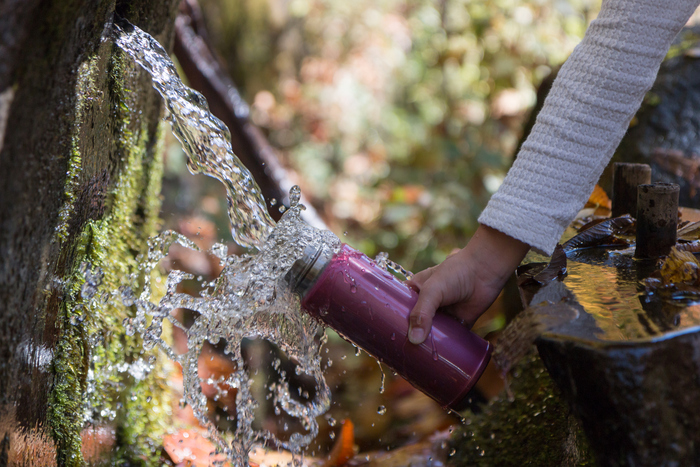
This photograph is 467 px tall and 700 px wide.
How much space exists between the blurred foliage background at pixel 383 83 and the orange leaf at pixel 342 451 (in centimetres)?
221

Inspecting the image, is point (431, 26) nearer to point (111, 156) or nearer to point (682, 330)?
point (111, 156)

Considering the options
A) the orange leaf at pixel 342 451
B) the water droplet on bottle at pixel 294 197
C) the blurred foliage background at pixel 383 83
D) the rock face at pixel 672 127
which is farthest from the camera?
the blurred foliage background at pixel 383 83

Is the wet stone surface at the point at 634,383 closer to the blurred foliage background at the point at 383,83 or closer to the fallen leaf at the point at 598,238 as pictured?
the fallen leaf at the point at 598,238

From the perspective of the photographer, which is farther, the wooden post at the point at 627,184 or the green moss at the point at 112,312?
the wooden post at the point at 627,184

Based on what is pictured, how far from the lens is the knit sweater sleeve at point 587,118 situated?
105 cm

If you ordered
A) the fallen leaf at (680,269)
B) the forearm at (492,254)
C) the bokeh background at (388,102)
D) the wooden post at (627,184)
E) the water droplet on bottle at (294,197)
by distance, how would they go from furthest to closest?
the bokeh background at (388,102) → the wooden post at (627,184) → the water droplet on bottle at (294,197) → the forearm at (492,254) → the fallen leaf at (680,269)

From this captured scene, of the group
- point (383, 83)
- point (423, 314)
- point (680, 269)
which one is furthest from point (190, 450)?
point (383, 83)

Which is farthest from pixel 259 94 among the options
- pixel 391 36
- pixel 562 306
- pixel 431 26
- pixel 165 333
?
pixel 562 306

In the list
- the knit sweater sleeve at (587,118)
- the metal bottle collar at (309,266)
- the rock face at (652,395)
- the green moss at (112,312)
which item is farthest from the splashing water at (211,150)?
the rock face at (652,395)

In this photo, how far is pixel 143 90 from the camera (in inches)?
57.7

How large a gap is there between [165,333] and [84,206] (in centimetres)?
73

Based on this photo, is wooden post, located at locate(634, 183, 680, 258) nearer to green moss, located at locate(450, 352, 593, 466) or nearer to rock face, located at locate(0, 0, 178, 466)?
green moss, located at locate(450, 352, 593, 466)

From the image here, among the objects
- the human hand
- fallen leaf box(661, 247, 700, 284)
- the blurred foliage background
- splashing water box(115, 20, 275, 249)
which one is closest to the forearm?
the human hand

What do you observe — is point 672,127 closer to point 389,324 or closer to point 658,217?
point 658,217
